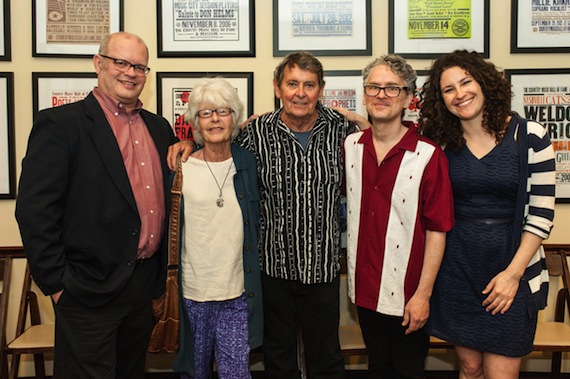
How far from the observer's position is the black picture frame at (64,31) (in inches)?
111

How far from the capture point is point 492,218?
6.00 ft

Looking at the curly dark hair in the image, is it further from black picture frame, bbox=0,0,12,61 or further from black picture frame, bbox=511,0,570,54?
black picture frame, bbox=0,0,12,61

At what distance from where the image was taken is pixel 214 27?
2883 millimetres

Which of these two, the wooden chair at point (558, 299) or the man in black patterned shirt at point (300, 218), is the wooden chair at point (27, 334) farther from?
the wooden chair at point (558, 299)

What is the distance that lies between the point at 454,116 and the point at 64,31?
7.70ft

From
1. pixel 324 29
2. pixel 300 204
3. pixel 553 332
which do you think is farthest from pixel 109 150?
pixel 553 332

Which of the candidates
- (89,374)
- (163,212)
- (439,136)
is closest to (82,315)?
(89,374)

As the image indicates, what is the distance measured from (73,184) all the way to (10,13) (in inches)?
66.3

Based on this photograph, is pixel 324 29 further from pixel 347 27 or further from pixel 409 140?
pixel 409 140

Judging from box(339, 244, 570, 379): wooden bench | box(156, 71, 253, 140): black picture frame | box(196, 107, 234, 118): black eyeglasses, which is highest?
box(156, 71, 253, 140): black picture frame

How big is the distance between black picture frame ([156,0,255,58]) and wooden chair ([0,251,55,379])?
1656mm

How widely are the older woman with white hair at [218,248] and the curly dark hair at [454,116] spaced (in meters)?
0.85

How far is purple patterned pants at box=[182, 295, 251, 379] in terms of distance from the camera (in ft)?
6.86

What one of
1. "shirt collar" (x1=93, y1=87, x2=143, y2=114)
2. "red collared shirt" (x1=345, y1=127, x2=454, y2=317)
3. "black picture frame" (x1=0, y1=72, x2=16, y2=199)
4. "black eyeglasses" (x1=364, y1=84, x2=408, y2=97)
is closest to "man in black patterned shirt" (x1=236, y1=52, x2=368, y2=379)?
"red collared shirt" (x1=345, y1=127, x2=454, y2=317)
